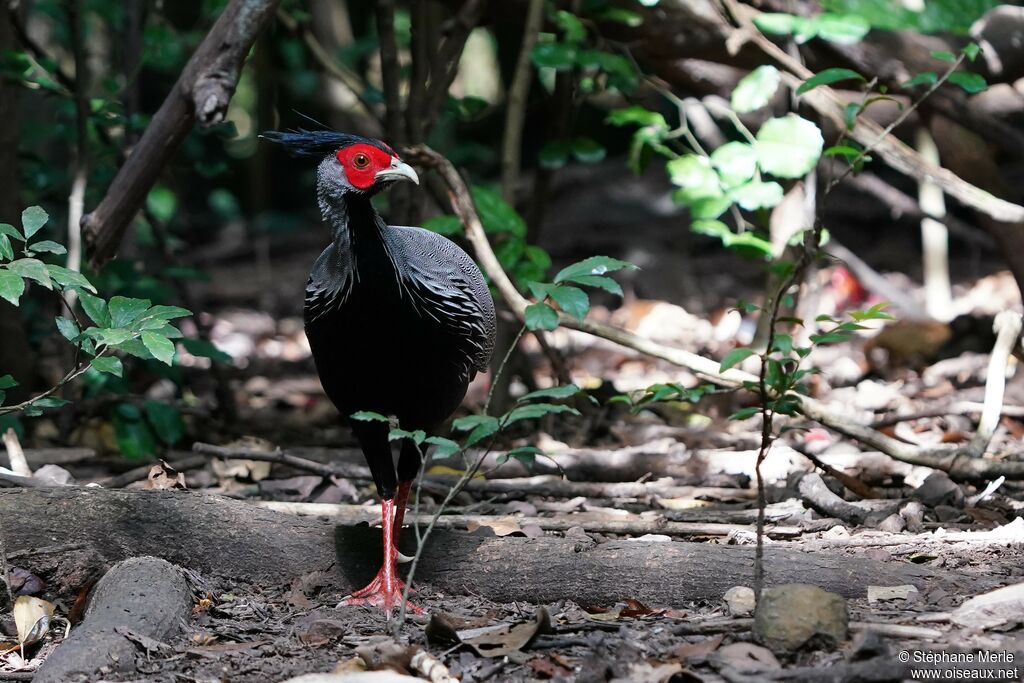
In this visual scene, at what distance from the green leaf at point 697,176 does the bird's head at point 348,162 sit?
1419 mm

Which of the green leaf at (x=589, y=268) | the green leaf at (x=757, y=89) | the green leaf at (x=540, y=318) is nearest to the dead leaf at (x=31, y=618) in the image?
the green leaf at (x=540, y=318)

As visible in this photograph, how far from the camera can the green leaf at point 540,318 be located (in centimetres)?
272

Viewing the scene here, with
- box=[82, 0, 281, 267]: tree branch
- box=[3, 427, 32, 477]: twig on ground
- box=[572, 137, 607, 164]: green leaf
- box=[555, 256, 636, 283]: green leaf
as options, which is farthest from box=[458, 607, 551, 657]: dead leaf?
box=[572, 137, 607, 164]: green leaf

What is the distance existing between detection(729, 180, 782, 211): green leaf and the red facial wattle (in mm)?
1574

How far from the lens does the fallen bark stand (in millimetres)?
2404

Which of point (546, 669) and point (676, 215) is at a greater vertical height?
point (676, 215)

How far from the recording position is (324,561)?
10.5 feet

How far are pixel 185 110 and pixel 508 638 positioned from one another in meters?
2.11

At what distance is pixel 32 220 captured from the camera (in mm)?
2781

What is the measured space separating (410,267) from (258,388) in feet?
12.1

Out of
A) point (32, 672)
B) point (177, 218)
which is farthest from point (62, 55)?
point (32, 672)

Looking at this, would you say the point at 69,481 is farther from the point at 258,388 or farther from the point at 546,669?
the point at 258,388

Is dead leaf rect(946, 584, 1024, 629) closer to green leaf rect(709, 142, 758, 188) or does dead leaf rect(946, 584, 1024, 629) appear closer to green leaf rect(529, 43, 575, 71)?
green leaf rect(709, 142, 758, 188)

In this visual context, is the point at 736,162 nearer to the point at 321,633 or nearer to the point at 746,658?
the point at 746,658
